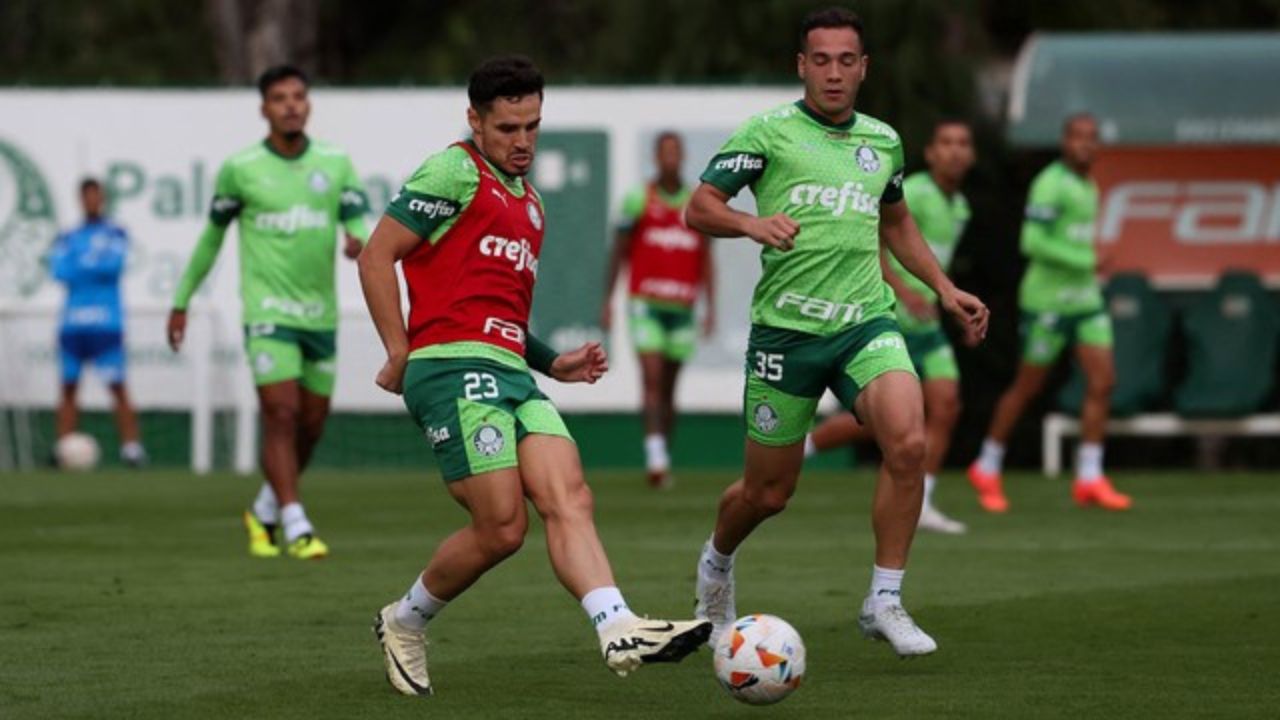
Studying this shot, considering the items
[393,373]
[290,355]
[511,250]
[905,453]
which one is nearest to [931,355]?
[290,355]

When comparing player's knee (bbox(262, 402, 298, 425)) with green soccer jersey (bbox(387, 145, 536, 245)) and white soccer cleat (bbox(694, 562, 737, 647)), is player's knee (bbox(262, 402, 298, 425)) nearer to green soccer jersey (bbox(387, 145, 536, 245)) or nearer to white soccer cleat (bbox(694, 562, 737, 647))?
white soccer cleat (bbox(694, 562, 737, 647))

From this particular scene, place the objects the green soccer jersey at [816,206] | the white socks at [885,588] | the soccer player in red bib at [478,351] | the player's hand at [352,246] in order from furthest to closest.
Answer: the player's hand at [352,246] < the green soccer jersey at [816,206] < the white socks at [885,588] < the soccer player in red bib at [478,351]

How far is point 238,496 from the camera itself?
21125 mm

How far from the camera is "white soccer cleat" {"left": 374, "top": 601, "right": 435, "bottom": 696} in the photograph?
1000 centimetres

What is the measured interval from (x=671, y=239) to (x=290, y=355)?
6.88 m

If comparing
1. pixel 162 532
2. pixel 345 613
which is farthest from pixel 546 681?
pixel 162 532

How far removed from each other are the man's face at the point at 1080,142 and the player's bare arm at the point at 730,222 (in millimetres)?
8571

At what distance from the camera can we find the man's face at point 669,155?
21609 millimetres

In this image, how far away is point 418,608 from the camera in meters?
10.0

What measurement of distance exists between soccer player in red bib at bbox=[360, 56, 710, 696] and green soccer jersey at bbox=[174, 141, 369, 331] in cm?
557

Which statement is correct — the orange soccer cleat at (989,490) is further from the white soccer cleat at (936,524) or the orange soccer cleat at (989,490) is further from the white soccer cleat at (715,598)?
the white soccer cleat at (715,598)

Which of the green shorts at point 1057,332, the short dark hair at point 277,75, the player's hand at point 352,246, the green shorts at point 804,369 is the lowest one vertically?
the green shorts at point 1057,332

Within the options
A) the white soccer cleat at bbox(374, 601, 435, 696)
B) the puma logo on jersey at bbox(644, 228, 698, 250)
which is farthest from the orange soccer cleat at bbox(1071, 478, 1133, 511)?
the white soccer cleat at bbox(374, 601, 435, 696)

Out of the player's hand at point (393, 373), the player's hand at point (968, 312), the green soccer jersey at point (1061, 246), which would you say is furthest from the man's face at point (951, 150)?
the player's hand at point (393, 373)
